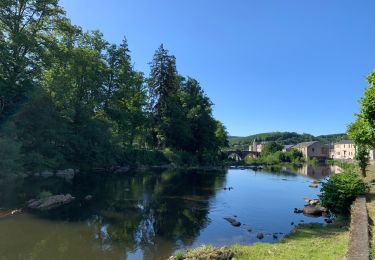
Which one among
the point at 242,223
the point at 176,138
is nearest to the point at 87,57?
the point at 176,138

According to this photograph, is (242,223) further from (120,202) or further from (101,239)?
(120,202)

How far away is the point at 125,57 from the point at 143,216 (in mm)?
40880

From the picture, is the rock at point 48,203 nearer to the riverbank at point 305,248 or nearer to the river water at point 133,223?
the river water at point 133,223

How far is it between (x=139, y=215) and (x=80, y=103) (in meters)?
30.1

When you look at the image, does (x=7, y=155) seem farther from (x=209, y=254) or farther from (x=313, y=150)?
(x=313, y=150)

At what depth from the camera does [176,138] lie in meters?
64.3

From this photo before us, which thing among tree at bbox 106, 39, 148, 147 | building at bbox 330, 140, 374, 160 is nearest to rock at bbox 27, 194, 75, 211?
tree at bbox 106, 39, 148, 147

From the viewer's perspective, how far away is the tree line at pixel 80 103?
32.2 m

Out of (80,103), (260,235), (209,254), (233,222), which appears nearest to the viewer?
(209,254)

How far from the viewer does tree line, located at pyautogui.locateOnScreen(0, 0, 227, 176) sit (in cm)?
3225

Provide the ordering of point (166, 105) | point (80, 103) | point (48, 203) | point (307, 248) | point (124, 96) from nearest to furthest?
point (307, 248)
point (48, 203)
point (80, 103)
point (124, 96)
point (166, 105)

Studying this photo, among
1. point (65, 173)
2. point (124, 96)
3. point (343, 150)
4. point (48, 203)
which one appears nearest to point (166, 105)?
point (124, 96)

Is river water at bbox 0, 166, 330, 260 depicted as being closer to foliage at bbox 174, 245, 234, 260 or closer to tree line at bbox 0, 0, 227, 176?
foliage at bbox 174, 245, 234, 260

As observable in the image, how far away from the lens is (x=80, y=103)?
4422cm
